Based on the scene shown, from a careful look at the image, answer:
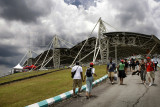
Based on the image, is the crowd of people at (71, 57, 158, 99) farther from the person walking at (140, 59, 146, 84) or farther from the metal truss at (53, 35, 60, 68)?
the metal truss at (53, 35, 60, 68)

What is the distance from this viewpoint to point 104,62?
3875 cm

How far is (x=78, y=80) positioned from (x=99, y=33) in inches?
1308

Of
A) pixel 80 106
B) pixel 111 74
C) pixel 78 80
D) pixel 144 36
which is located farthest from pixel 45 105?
pixel 144 36

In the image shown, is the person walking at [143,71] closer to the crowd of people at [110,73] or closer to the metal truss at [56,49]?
the crowd of people at [110,73]

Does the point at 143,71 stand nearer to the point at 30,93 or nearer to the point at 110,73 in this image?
the point at 110,73

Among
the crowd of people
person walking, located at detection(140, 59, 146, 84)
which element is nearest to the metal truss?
the crowd of people

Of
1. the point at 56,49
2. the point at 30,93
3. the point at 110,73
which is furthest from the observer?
the point at 56,49

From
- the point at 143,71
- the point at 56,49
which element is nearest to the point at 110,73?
the point at 143,71

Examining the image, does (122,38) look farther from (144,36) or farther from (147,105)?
(147,105)

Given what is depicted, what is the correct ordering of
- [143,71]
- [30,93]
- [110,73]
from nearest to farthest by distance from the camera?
[30,93] < [143,71] < [110,73]

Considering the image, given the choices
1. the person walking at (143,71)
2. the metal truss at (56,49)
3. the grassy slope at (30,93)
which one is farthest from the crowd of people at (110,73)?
the metal truss at (56,49)

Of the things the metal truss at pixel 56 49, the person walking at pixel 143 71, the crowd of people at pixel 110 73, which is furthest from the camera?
the metal truss at pixel 56 49

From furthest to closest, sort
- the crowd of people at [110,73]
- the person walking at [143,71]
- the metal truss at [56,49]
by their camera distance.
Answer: the metal truss at [56,49] → the person walking at [143,71] → the crowd of people at [110,73]

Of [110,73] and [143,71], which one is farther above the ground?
[143,71]
